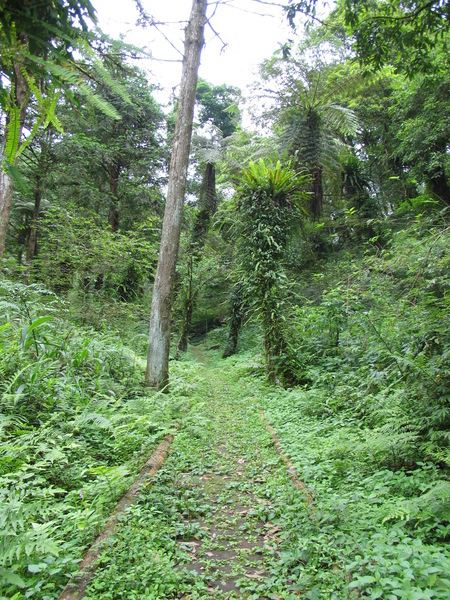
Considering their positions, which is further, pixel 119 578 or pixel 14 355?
pixel 14 355

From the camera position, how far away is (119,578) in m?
1.84

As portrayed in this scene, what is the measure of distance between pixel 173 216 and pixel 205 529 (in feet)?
15.4

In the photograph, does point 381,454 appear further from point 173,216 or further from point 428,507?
point 173,216

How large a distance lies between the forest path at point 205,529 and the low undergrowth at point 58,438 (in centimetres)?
23

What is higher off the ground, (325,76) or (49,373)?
(325,76)

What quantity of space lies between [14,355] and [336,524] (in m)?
3.67

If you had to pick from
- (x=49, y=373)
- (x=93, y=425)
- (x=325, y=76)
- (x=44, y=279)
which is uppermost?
(x=325, y=76)

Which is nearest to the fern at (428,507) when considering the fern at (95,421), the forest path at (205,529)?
the forest path at (205,529)

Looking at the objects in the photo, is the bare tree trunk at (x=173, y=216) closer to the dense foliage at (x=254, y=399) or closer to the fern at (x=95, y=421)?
the dense foliage at (x=254, y=399)

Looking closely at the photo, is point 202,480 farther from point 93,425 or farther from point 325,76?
point 325,76

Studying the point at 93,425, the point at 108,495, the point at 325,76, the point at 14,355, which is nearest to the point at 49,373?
the point at 14,355

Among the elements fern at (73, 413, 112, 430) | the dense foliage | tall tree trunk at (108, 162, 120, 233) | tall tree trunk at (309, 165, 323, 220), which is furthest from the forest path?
tall tree trunk at (108, 162, 120, 233)

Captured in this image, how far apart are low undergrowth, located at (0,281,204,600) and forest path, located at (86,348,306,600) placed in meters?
0.23

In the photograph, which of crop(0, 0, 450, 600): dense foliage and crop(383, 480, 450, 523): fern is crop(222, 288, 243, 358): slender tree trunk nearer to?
crop(0, 0, 450, 600): dense foliage
